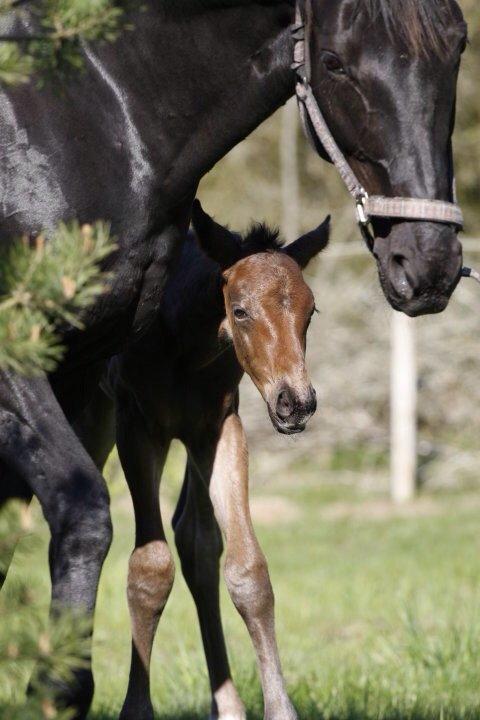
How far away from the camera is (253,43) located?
335 cm

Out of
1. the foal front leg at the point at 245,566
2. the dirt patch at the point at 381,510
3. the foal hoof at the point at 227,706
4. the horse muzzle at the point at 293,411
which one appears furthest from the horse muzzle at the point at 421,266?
the dirt patch at the point at 381,510

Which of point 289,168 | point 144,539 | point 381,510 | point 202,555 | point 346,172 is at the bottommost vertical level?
point 381,510

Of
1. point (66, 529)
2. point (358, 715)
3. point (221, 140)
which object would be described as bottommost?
point (358, 715)

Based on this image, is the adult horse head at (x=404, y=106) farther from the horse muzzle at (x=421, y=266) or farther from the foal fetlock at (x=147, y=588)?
the foal fetlock at (x=147, y=588)

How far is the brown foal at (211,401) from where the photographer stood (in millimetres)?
3920

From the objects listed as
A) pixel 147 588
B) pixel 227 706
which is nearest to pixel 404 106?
pixel 147 588

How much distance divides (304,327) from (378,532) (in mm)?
7064

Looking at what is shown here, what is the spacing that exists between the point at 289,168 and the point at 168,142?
532 inches

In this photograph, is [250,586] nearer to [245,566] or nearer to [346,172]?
[245,566]

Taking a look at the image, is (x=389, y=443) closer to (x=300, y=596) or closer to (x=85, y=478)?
(x=300, y=596)

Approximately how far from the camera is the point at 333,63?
3.23 meters

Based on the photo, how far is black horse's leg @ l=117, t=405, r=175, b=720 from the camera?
163 inches

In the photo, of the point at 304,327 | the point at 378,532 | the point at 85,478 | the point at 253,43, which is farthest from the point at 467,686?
the point at 378,532

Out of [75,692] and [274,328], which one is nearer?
[75,692]
